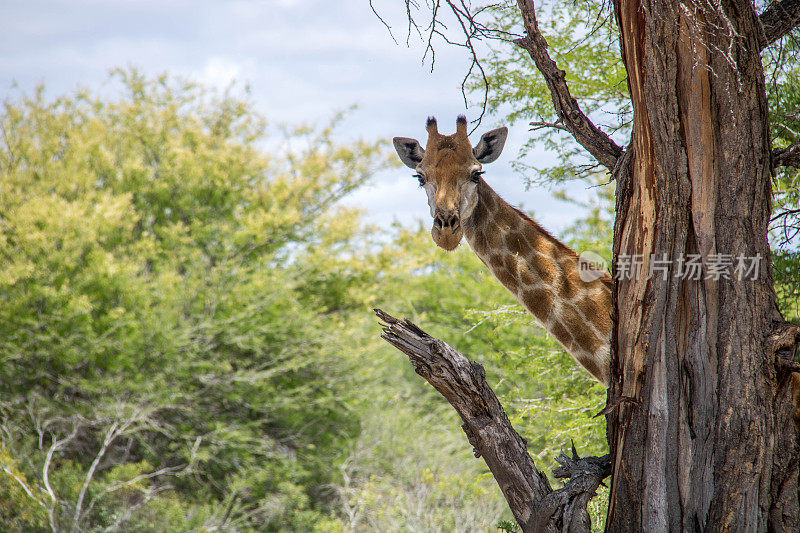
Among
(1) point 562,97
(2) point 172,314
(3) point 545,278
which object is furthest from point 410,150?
(2) point 172,314

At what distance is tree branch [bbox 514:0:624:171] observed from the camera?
3105mm

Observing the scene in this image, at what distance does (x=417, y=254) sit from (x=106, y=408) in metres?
7.74

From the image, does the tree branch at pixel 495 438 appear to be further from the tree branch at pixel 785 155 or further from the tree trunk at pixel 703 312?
the tree branch at pixel 785 155

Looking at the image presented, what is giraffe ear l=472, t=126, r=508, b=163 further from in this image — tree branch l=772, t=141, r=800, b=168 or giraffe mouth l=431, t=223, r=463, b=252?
tree branch l=772, t=141, r=800, b=168

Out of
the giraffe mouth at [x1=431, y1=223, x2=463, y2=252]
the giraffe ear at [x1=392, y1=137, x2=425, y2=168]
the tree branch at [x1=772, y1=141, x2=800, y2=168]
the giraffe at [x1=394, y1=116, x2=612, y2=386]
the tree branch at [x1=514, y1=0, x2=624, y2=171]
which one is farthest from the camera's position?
the giraffe ear at [x1=392, y1=137, x2=425, y2=168]

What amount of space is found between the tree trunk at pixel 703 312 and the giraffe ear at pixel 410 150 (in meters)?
1.59

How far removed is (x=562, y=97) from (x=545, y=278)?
1.11m

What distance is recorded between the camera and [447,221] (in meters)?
3.44

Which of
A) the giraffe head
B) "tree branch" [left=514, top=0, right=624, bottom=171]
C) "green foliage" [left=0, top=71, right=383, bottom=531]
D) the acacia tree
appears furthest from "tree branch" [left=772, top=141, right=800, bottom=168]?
"green foliage" [left=0, top=71, right=383, bottom=531]

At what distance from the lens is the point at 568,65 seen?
20.6 ft

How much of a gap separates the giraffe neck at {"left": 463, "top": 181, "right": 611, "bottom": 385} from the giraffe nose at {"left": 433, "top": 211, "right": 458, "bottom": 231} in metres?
0.51

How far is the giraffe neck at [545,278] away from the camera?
367cm

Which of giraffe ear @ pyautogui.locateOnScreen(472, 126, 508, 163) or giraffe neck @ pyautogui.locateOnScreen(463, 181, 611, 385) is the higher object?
giraffe ear @ pyautogui.locateOnScreen(472, 126, 508, 163)

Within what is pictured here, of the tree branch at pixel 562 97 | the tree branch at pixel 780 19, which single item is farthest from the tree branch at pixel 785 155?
the tree branch at pixel 562 97
